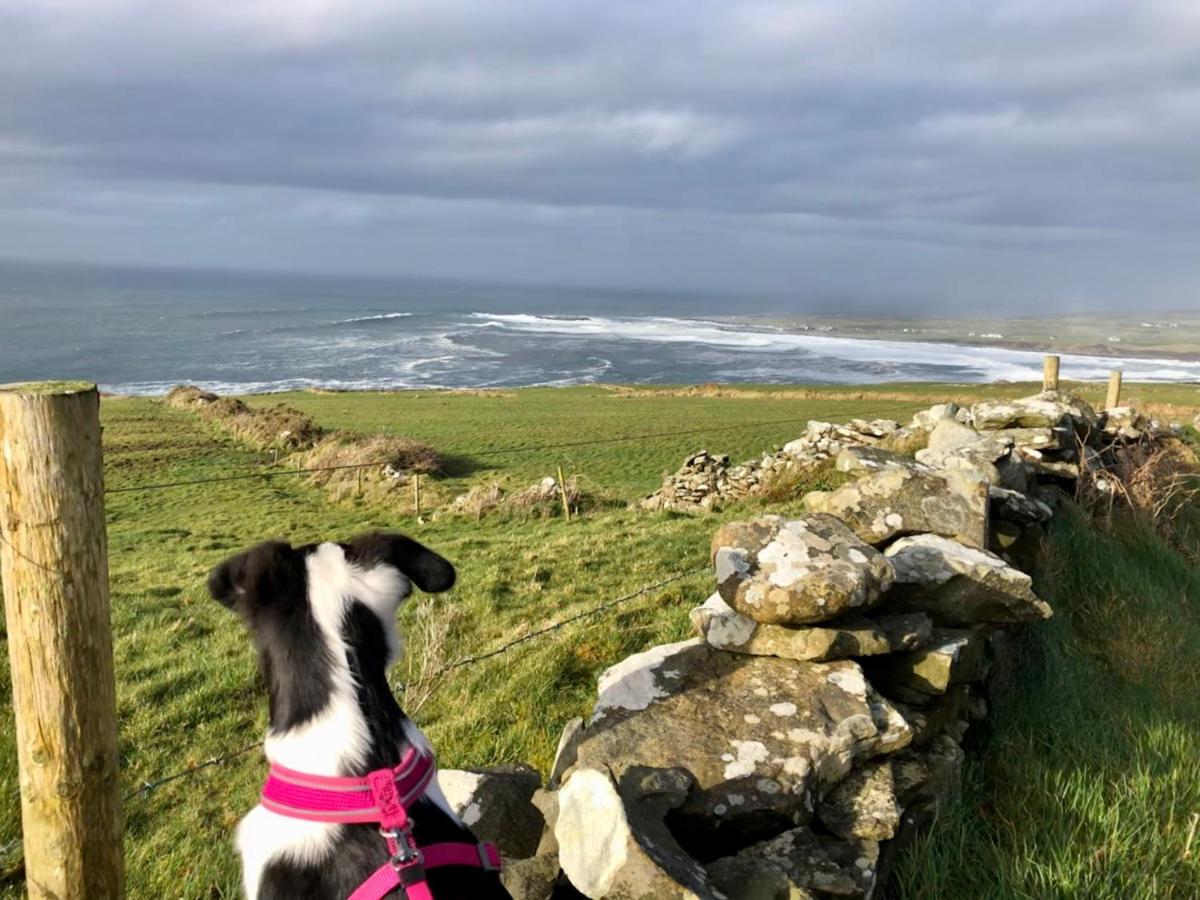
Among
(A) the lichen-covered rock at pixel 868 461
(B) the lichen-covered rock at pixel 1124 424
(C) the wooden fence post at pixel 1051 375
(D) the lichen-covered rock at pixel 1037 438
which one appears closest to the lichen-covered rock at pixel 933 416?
(C) the wooden fence post at pixel 1051 375

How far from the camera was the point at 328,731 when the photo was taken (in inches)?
95.7

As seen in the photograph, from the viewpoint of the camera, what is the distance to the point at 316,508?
24.4 meters

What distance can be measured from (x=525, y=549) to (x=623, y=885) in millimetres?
9716

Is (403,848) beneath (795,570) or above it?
beneath

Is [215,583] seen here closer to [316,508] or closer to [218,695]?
[218,695]

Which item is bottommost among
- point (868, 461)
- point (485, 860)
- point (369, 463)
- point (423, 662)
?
point (369, 463)

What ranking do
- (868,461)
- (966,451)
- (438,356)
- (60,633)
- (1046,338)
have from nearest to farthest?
(60,633)
(868,461)
(966,451)
(438,356)
(1046,338)

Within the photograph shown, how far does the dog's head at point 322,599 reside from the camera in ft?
8.23

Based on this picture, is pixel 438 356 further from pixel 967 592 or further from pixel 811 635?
pixel 811 635

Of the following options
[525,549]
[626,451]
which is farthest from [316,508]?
[525,549]

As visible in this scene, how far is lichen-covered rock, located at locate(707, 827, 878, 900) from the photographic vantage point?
2.90m

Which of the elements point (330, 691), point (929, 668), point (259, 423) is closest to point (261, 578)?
point (330, 691)

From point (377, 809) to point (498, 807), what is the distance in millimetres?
1519

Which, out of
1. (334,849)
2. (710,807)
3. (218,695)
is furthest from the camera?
(218,695)
